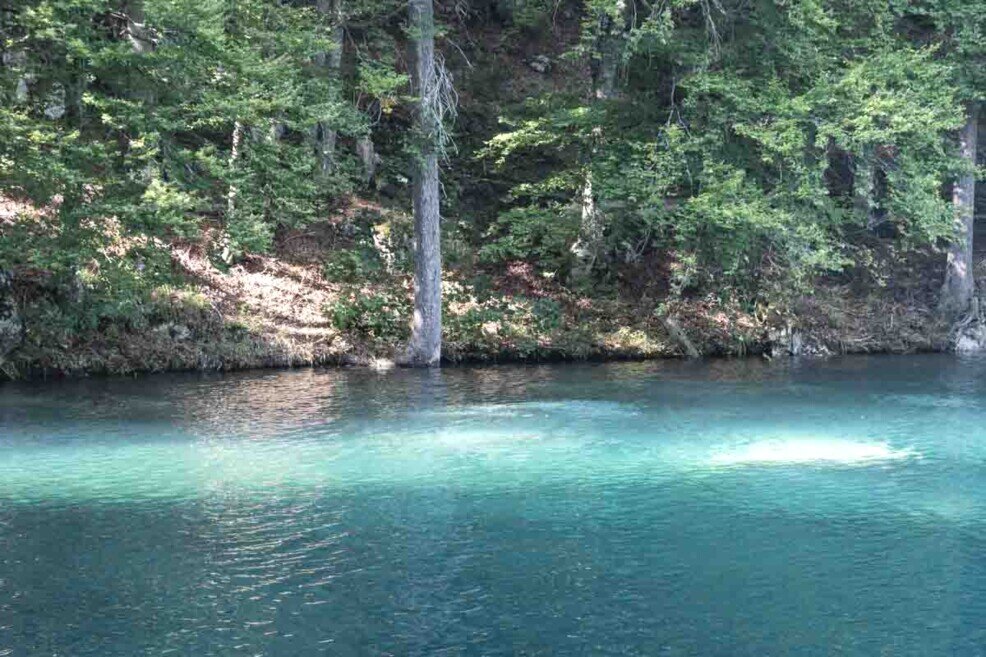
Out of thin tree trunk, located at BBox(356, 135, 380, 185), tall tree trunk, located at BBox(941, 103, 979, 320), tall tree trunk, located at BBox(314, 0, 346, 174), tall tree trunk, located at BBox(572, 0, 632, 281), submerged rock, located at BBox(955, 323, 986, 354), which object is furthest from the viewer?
thin tree trunk, located at BBox(356, 135, 380, 185)

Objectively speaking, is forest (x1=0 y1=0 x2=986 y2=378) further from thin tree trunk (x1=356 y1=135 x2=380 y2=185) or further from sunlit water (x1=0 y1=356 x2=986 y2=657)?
sunlit water (x1=0 y1=356 x2=986 y2=657)

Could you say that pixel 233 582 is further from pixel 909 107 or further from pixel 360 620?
pixel 909 107

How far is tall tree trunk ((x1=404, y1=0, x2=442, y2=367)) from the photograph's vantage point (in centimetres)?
2200

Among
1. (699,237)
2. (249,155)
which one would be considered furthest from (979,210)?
(249,155)

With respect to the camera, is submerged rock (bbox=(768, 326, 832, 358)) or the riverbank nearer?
the riverbank

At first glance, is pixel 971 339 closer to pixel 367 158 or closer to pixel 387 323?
pixel 387 323

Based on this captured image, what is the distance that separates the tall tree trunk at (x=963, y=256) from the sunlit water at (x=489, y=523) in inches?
330

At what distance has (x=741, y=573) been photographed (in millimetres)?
9344

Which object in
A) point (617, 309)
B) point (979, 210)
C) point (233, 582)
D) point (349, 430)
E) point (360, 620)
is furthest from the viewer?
point (979, 210)

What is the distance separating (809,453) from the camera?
1428 cm

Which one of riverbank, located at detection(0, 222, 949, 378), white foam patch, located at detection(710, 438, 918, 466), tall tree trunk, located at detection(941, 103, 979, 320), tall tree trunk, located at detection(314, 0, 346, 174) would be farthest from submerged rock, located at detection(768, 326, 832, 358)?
tall tree trunk, located at detection(314, 0, 346, 174)

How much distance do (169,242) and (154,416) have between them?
28.3 feet

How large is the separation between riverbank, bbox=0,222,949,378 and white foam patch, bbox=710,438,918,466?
9.32 metres

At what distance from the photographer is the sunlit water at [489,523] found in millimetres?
7988
